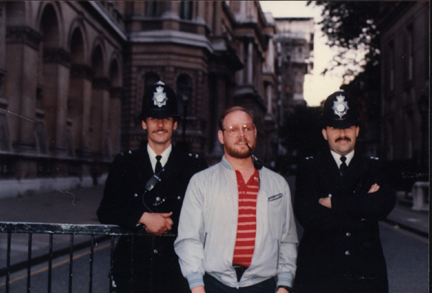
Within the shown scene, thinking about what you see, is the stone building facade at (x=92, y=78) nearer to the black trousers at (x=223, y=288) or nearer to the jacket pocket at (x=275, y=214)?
the black trousers at (x=223, y=288)

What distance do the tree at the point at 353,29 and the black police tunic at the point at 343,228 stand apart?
23.8m

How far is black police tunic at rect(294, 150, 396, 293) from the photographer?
346 centimetres

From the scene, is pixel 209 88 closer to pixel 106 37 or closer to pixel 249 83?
pixel 106 37

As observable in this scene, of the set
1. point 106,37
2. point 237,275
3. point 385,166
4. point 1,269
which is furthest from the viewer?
point 106,37

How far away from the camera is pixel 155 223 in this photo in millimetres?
3557

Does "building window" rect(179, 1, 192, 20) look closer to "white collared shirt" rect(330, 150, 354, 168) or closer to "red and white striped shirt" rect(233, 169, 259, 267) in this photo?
"white collared shirt" rect(330, 150, 354, 168)

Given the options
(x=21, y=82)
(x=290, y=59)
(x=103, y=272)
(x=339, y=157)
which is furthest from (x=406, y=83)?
(x=290, y=59)

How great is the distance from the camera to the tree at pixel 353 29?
27453 mm

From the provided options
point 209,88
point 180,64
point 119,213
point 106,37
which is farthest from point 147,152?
point 209,88

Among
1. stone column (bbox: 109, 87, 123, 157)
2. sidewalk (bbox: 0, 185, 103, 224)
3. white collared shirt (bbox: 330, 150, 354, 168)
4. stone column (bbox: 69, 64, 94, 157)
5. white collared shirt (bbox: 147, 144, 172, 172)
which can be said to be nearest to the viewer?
white collared shirt (bbox: 330, 150, 354, 168)

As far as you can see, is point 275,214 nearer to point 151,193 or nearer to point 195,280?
point 195,280

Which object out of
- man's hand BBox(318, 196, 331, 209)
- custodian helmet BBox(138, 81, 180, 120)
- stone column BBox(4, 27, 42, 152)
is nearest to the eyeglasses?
custodian helmet BBox(138, 81, 180, 120)

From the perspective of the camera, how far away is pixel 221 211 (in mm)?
3225

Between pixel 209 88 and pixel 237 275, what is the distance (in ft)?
124
